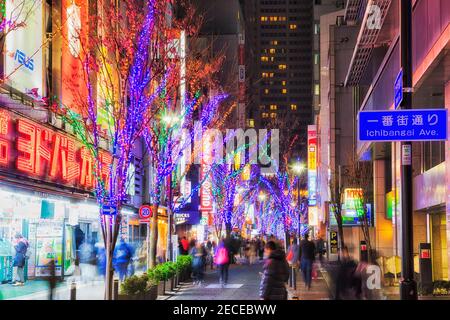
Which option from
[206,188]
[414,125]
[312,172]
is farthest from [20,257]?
[312,172]

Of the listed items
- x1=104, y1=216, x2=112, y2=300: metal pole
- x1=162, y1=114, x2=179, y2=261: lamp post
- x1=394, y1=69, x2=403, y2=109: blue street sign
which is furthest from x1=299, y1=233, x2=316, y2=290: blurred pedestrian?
x1=394, y1=69, x2=403, y2=109: blue street sign

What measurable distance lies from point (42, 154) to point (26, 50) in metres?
3.51

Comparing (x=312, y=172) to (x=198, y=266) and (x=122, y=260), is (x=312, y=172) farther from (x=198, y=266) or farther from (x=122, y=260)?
(x=122, y=260)

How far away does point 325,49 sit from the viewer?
7812 centimetres

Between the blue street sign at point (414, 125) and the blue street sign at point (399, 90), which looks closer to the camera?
the blue street sign at point (414, 125)

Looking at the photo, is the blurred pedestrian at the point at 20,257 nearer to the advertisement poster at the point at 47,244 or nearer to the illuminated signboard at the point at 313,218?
the advertisement poster at the point at 47,244

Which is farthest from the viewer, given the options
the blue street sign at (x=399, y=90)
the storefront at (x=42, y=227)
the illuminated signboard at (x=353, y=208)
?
the illuminated signboard at (x=353, y=208)

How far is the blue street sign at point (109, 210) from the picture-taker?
17.9 metres

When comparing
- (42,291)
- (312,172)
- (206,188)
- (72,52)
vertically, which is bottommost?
(42,291)

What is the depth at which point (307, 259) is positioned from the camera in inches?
977

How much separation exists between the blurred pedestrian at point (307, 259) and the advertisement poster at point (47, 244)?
8.86 metres

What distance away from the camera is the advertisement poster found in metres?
25.0

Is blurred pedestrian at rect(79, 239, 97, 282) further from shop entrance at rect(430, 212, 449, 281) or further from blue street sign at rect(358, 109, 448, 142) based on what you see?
blue street sign at rect(358, 109, 448, 142)

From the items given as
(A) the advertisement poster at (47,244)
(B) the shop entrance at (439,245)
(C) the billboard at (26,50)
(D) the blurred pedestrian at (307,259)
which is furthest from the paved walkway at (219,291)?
(C) the billboard at (26,50)
